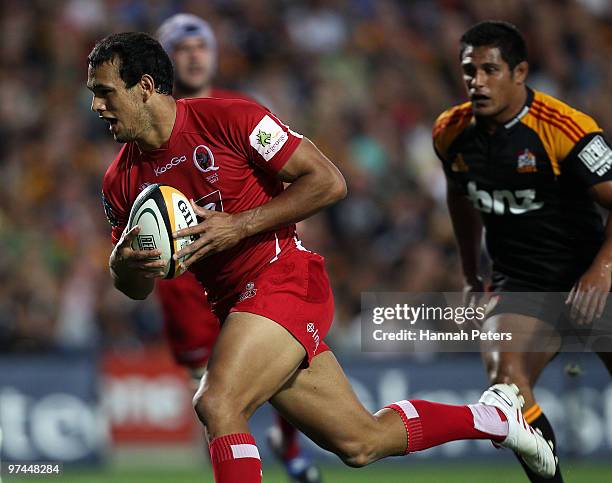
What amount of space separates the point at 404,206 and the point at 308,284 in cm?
643

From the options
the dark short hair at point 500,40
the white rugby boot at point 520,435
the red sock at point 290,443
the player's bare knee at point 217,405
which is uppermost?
the dark short hair at point 500,40

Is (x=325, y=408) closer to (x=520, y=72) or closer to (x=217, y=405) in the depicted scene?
(x=217, y=405)

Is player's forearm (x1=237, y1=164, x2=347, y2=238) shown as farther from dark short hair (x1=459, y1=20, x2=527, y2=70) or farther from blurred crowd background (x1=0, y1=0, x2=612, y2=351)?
blurred crowd background (x1=0, y1=0, x2=612, y2=351)

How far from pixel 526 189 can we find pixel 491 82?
23.5 inches

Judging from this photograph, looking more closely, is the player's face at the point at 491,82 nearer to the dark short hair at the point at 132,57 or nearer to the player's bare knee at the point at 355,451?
the dark short hair at the point at 132,57

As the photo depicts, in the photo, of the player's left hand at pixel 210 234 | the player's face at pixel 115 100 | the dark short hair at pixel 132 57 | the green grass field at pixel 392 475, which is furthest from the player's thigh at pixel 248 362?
the green grass field at pixel 392 475

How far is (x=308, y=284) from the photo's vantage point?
5.32 meters

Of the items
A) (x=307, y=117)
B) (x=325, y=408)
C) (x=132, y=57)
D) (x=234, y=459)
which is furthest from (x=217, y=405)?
(x=307, y=117)

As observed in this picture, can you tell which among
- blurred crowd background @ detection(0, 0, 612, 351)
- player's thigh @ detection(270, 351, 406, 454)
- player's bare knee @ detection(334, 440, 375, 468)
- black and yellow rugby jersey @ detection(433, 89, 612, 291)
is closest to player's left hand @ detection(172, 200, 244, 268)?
player's thigh @ detection(270, 351, 406, 454)

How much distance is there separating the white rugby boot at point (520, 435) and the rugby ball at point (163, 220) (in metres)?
1.79

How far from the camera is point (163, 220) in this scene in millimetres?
4938

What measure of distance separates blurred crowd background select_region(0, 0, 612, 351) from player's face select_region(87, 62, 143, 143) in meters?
5.32

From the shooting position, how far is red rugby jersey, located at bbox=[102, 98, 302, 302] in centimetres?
517

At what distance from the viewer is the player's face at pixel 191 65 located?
7.59 m
